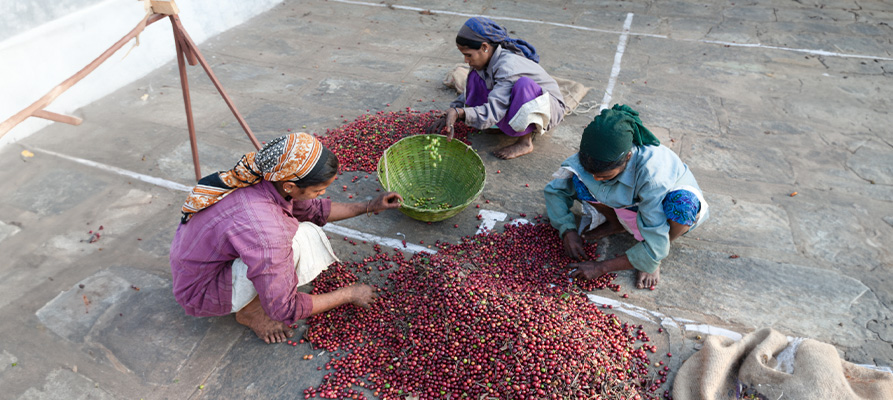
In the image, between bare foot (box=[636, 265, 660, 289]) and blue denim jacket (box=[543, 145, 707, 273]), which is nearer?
blue denim jacket (box=[543, 145, 707, 273])

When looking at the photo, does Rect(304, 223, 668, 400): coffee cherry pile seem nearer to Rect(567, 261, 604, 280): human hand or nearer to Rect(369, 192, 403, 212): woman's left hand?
Rect(567, 261, 604, 280): human hand

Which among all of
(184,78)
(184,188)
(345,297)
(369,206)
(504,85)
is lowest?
(345,297)

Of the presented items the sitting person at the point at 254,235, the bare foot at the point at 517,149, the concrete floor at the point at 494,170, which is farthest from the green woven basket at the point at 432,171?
the sitting person at the point at 254,235

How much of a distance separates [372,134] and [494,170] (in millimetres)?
1181

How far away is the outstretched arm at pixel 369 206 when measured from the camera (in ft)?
10.2

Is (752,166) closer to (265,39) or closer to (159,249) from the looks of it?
(159,249)

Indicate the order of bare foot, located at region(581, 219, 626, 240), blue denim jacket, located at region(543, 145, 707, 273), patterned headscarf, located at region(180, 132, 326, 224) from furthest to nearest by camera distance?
bare foot, located at region(581, 219, 626, 240), blue denim jacket, located at region(543, 145, 707, 273), patterned headscarf, located at region(180, 132, 326, 224)

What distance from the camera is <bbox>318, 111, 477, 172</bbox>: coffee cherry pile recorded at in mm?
4402

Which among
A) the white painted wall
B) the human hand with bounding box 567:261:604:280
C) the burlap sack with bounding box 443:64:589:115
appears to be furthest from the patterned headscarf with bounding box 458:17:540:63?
the white painted wall

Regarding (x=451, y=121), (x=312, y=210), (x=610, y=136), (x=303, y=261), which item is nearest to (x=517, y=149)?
(x=451, y=121)

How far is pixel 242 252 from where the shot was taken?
2.37 meters

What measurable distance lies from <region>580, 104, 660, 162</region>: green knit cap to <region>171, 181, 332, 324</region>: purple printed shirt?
64.5 inches

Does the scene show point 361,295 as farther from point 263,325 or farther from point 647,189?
point 647,189

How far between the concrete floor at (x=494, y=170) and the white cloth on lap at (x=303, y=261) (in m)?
0.42
